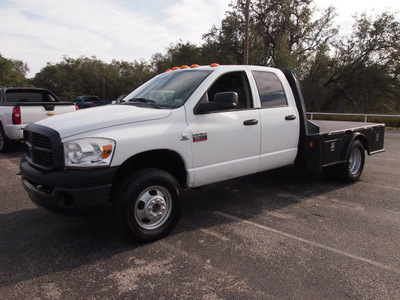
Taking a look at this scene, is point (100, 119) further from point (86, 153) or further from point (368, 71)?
point (368, 71)

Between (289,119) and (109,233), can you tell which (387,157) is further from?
(109,233)

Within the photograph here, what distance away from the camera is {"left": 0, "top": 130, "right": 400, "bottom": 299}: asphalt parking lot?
8.59ft

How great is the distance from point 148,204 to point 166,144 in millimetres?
675

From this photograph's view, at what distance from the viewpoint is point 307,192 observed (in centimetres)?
527

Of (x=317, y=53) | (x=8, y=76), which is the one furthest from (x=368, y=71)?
(x=8, y=76)

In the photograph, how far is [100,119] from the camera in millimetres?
3293

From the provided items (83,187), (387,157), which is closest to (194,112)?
(83,187)

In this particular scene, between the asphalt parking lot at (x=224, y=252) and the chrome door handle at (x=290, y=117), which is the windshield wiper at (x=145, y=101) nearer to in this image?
Answer: the asphalt parking lot at (x=224, y=252)

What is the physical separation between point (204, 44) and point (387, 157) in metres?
26.9

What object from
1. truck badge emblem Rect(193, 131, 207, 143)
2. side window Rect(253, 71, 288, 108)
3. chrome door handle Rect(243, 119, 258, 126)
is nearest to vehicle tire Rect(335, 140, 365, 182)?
side window Rect(253, 71, 288, 108)

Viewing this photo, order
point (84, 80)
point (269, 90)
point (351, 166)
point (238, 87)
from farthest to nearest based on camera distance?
point (84, 80)
point (351, 166)
point (269, 90)
point (238, 87)

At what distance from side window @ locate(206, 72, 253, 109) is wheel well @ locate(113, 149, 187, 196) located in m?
1.10

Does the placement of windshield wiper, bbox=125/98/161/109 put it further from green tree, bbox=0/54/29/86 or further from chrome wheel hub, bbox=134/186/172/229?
green tree, bbox=0/54/29/86

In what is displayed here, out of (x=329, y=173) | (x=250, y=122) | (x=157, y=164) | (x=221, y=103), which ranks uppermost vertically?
(x=221, y=103)
